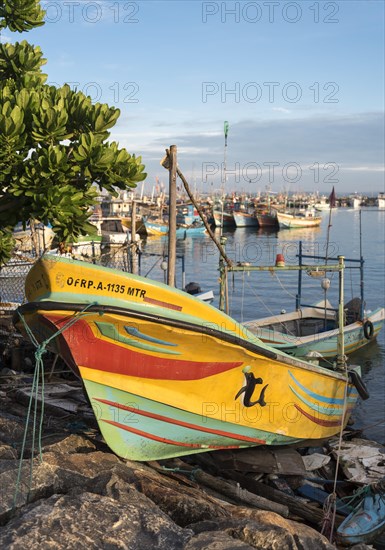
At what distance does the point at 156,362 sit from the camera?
751 centimetres

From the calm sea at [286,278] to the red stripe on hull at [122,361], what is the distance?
3.00 metres

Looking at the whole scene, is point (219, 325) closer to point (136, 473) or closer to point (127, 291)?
point (127, 291)

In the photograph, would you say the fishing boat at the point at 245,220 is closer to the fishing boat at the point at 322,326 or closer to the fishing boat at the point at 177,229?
the fishing boat at the point at 177,229

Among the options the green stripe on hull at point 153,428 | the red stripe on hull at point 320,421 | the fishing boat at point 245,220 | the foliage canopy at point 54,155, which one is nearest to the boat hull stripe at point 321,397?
the red stripe on hull at point 320,421

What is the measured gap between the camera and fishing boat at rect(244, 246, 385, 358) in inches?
630

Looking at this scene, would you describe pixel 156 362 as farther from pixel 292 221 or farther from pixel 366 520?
pixel 292 221

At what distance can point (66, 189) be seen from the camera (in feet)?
20.4

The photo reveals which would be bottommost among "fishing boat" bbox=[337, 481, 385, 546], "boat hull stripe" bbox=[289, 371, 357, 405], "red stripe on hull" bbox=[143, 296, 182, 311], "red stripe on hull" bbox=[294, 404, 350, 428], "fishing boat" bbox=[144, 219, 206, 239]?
"fishing boat" bbox=[337, 481, 385, 546]

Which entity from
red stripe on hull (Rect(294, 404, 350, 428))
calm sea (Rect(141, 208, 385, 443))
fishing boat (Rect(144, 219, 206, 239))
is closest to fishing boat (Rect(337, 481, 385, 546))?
red stripe on hull (Rect(294, 404, 350, 428))

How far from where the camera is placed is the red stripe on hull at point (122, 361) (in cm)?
707

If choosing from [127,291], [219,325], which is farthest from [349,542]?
[127,291]

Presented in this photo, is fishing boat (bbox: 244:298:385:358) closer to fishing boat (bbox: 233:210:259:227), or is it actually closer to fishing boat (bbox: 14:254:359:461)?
fishing boat (bbox: 14:254:359:461)

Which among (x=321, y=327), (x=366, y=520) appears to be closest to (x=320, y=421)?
(x=366, y=520)

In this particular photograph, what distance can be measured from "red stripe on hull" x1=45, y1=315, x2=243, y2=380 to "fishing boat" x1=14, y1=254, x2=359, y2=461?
13 millimetres
